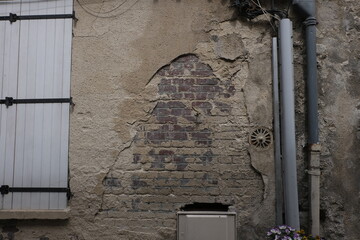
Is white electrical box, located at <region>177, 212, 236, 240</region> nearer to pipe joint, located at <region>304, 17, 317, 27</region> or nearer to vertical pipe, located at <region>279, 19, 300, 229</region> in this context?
vertical pipe, located at <region>279, 19, 300, 229</region>

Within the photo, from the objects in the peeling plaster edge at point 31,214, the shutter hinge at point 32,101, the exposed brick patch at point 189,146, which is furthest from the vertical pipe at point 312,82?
the peeling plaster edge at point 31,214

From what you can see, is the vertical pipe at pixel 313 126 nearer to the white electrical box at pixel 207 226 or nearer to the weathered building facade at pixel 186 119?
the weathered building facade at pixel 186 119

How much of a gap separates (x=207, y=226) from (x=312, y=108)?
148 cm

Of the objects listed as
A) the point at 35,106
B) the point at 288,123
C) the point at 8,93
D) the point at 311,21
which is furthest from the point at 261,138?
Answer: the point at 8,93

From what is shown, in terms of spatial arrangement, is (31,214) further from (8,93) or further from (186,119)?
(186,119)

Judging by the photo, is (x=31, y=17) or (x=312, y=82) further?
(x=31, y=17)

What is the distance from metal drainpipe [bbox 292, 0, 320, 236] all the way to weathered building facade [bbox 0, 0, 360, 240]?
0.09 metres

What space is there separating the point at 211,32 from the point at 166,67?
568mm

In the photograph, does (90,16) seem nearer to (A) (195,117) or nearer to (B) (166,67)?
(B) (166,67)

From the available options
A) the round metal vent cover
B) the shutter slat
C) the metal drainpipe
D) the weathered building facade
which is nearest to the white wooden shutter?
the shutter slat

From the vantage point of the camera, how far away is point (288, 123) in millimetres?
2920

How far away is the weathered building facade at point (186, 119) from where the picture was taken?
9.80 ft

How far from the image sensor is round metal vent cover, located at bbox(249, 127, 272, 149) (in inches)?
118

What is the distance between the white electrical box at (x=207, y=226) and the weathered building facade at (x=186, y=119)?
0.13 meters
